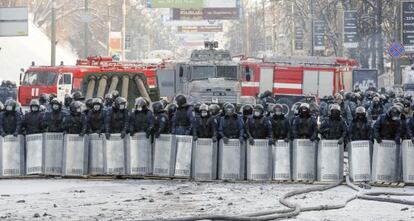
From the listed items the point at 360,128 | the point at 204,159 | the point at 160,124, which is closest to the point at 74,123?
the point at 160,124

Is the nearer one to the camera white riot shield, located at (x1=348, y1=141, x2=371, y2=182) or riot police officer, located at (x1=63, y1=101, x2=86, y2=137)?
white riot shield, located at (x1=348, y1=141, x2=371, y2=182)

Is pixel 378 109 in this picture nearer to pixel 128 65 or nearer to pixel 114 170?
pixel 114 170

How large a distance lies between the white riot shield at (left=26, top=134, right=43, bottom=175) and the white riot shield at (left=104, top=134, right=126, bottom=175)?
1.21 meters

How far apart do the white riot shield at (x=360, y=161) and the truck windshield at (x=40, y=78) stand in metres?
27.5

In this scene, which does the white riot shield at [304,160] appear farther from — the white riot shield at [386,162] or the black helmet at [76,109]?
the black helmet at [76,109]

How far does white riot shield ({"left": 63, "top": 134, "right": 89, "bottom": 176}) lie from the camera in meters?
21.2

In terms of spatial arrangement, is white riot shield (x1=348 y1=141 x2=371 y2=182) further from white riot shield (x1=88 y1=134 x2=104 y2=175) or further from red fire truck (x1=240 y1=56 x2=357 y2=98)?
red fire truck (x1=240 y1=56 x2=357 y2=98)

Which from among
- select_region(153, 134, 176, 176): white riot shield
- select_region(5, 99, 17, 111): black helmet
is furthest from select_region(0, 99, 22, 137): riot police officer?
select_region(153, 134, 176, 176): white riot shield

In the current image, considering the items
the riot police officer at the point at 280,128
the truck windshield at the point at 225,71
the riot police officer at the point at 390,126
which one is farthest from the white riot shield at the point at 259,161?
the truck windshield at the point at 225,71

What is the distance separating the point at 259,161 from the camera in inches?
818

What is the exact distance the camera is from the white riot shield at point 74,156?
21.2 m

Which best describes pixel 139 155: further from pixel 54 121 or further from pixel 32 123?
pixel 32 123

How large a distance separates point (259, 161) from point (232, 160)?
0.49 metres

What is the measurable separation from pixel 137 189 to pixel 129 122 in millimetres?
2410
